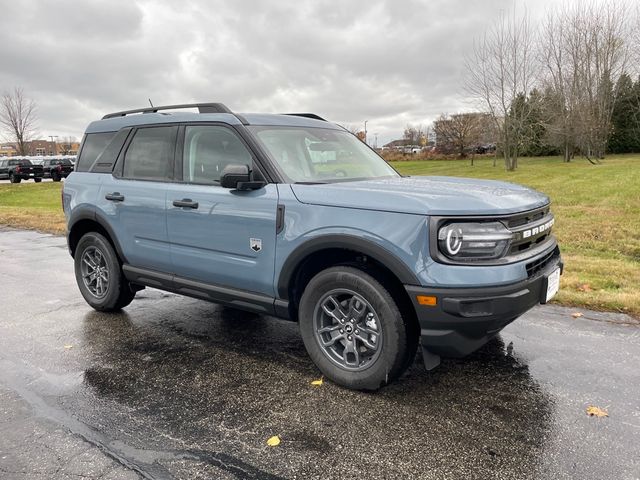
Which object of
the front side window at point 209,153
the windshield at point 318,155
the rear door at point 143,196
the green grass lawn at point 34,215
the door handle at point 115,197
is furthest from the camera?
the green grass lawn at point 34,215

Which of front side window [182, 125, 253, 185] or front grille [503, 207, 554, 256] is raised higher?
front side window [182, 125, 253, 185]

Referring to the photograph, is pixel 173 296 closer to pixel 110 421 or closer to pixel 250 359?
pixel 250 359

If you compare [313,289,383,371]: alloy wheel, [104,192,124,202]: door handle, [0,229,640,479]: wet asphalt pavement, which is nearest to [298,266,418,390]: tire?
[313,289,383,371]: alloy wheel

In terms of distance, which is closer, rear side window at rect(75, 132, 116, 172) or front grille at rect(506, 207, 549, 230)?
front grille at rect(506, 207, 549, 230)

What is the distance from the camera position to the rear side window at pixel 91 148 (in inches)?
201

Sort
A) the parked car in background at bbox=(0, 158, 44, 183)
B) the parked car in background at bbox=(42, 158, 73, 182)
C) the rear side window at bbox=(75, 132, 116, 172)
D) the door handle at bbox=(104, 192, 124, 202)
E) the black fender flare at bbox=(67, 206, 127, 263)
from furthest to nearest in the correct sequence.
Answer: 1. the parked car in background at bbox=(42, 158, 73, 182)
2. the parked car in background at bbox=(0, 158, 44, 183)
3. the rear side window at bbox=(75, 132, 116, 172)
4. the black fender flare at bbox=(67, 206, 127, 263)
5. the door handle at bbox=(104, 192, 124, 202)

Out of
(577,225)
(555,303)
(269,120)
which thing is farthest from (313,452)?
(577,225)

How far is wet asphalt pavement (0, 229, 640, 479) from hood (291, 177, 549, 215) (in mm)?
1243

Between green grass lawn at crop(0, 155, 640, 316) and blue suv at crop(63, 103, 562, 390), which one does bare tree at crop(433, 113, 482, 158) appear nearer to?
green grass lawn at crop(0, 155, 640, 316)

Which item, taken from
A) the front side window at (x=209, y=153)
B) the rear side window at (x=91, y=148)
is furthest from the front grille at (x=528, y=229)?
the rear side window at (x=91, y=148)

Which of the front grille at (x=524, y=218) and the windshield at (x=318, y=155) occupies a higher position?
the windshield at (x=318, y=155)

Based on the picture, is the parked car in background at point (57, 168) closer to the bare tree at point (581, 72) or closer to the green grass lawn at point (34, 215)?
the green grass lawn at point (34, 215)

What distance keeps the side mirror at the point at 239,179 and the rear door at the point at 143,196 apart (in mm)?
930

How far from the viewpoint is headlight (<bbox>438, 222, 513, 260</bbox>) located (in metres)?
2.92
